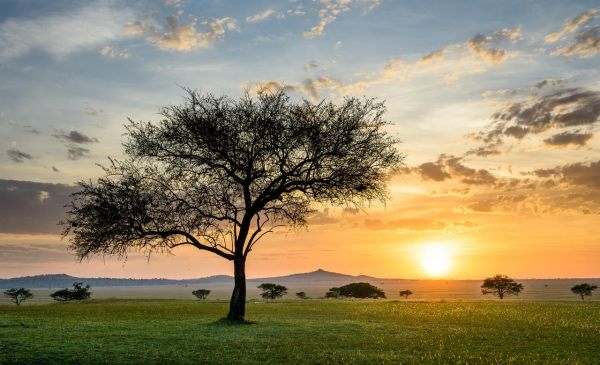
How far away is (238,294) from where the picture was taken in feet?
118

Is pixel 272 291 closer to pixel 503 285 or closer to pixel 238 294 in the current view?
pixel 503 285

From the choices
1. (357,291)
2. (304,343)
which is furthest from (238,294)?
(357,291)

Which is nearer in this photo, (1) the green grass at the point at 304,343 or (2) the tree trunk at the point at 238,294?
(1) the green grass at the point at 304,343

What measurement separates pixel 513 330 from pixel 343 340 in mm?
11168

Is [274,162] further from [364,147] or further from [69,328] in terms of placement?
[69,328]

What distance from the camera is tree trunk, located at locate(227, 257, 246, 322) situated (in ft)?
116

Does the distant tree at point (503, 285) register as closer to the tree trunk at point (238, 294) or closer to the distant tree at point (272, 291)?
the distant tree at point (272, 291)

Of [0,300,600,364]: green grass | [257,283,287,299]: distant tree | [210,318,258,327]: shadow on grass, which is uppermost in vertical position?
[257,283,287,299]: distant tree

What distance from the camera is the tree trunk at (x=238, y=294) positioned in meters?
35.3

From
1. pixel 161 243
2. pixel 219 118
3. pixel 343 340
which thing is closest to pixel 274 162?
pixel 219 118

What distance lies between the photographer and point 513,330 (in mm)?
29891

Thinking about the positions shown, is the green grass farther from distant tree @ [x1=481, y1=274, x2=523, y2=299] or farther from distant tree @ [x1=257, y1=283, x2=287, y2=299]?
distant tree @ [x1=481, y1=274, x2=523, y2=299]

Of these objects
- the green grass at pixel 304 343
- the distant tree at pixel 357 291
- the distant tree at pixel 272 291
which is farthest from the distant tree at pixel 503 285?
the green grass at pixel 304 343

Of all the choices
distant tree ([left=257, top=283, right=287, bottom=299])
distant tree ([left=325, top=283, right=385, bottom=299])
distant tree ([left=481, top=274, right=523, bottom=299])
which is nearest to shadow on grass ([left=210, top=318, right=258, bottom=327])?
distant tree ([left=257, top=283, right=287, bottom=299])
